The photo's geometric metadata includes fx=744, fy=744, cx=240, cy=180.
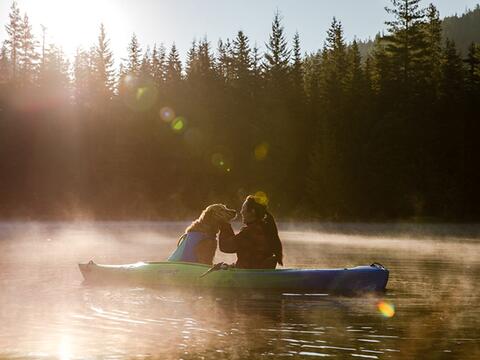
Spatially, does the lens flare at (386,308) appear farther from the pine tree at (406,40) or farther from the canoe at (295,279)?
the pine tree at (406,40)

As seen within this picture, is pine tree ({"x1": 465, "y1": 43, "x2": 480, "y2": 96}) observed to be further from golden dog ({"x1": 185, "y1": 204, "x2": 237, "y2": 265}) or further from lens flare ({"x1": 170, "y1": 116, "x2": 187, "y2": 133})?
golden dog ({"x1": 185, "y1": 204, "x2": 237, "y2": 265})

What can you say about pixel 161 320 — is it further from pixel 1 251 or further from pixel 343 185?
pixel 343 185

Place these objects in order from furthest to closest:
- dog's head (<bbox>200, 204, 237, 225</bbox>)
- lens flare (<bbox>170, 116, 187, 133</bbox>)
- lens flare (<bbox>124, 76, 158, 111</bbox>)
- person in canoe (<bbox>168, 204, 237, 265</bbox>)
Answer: lens flare (<bbox>124, 76, 158, 111</bbox>) → lens flare (<bbox>170, 116, 187, 133</bbox>) → person in canoe (<bbox>168, 204, 237, 265</bbox>) → dog's head (<bbox>200, 204, 237, 225</bbox>)

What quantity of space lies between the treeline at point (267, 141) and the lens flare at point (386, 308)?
4547 cm

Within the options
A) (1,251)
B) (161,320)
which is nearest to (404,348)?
(161,320)

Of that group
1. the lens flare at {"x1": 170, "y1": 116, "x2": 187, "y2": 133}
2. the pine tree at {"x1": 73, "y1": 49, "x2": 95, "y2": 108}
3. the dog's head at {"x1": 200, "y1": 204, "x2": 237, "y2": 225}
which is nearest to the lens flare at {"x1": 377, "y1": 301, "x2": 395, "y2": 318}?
the dog's head at {"x1": 200, "y1": 204, "x2": 237, "y2": 225}

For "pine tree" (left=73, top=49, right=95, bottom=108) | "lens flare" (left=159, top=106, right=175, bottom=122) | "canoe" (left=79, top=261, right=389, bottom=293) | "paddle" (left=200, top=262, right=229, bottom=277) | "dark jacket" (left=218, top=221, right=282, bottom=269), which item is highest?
"pine tree" (left=73, top=49, right=95, bottom=108)

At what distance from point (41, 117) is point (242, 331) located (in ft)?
191

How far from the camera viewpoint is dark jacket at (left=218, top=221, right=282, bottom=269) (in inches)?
605

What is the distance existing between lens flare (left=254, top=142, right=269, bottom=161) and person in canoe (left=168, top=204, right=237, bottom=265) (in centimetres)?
4766

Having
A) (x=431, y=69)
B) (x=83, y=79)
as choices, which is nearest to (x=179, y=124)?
(x=83, y=79)

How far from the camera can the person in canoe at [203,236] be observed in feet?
52.8

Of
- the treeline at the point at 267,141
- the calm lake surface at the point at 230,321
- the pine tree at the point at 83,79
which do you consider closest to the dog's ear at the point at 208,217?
the calm lake surface at the point at 230,321

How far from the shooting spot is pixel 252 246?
15477 millimetres
